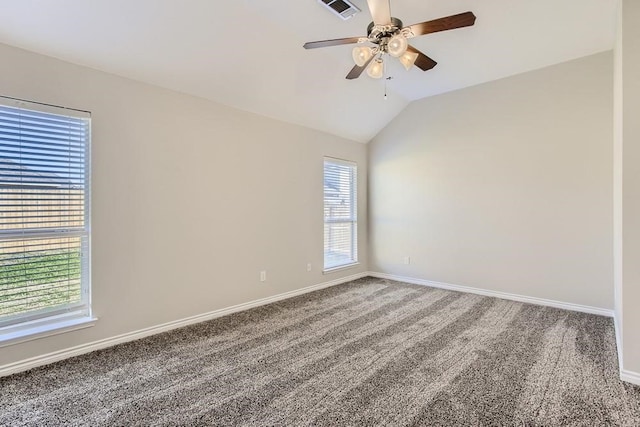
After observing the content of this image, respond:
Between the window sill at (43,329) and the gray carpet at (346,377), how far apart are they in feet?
0.83

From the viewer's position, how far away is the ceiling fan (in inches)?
78.2

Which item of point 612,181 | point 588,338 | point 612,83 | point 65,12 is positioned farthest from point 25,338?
point 612,83

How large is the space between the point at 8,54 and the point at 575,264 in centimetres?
583

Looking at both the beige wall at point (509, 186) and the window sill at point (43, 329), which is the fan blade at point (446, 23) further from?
the window sill at point (43, 329)

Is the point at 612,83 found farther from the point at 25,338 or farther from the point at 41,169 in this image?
the point at 25,338

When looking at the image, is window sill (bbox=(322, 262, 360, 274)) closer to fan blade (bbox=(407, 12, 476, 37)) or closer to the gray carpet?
the gray carpet

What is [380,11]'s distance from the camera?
6.70ft

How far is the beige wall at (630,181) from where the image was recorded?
7.10 feet

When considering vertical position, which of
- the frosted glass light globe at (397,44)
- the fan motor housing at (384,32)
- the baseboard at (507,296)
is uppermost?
the fan motor housing at (384,32)

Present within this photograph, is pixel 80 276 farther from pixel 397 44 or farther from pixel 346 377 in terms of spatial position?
pixel 397 44

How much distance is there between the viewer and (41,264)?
247cm

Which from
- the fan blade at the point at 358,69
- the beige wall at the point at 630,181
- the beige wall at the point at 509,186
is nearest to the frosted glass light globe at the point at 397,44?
the fan blade at the point at 358,69

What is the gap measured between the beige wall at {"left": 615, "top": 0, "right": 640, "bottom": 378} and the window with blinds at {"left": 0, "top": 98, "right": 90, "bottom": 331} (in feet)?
13.8

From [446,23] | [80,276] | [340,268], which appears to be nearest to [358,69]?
[446,23]
